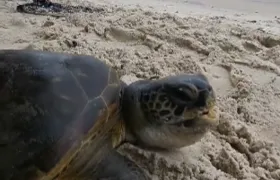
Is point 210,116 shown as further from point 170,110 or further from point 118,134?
point 118,134

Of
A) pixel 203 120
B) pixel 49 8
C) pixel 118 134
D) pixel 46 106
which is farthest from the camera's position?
pixel 49 8

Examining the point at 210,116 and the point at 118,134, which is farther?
the point at 118,134

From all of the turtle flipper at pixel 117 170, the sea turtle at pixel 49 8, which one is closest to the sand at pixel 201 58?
the sea turtle at pixel 49 8

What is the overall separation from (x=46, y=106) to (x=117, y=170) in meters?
0.32

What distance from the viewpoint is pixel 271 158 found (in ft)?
6.23

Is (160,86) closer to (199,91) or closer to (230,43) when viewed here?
(199,91)

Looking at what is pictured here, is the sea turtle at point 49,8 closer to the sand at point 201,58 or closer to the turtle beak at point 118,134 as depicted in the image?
the sand at point 201,58

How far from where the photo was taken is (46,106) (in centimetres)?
153

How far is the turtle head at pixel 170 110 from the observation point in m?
1.64

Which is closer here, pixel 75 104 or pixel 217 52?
pixel 75 104

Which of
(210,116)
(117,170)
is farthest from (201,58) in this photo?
(117,170)

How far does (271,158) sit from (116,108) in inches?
26.0

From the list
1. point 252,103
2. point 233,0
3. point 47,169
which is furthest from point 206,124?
point 233,0

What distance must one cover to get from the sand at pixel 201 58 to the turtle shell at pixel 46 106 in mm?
335
